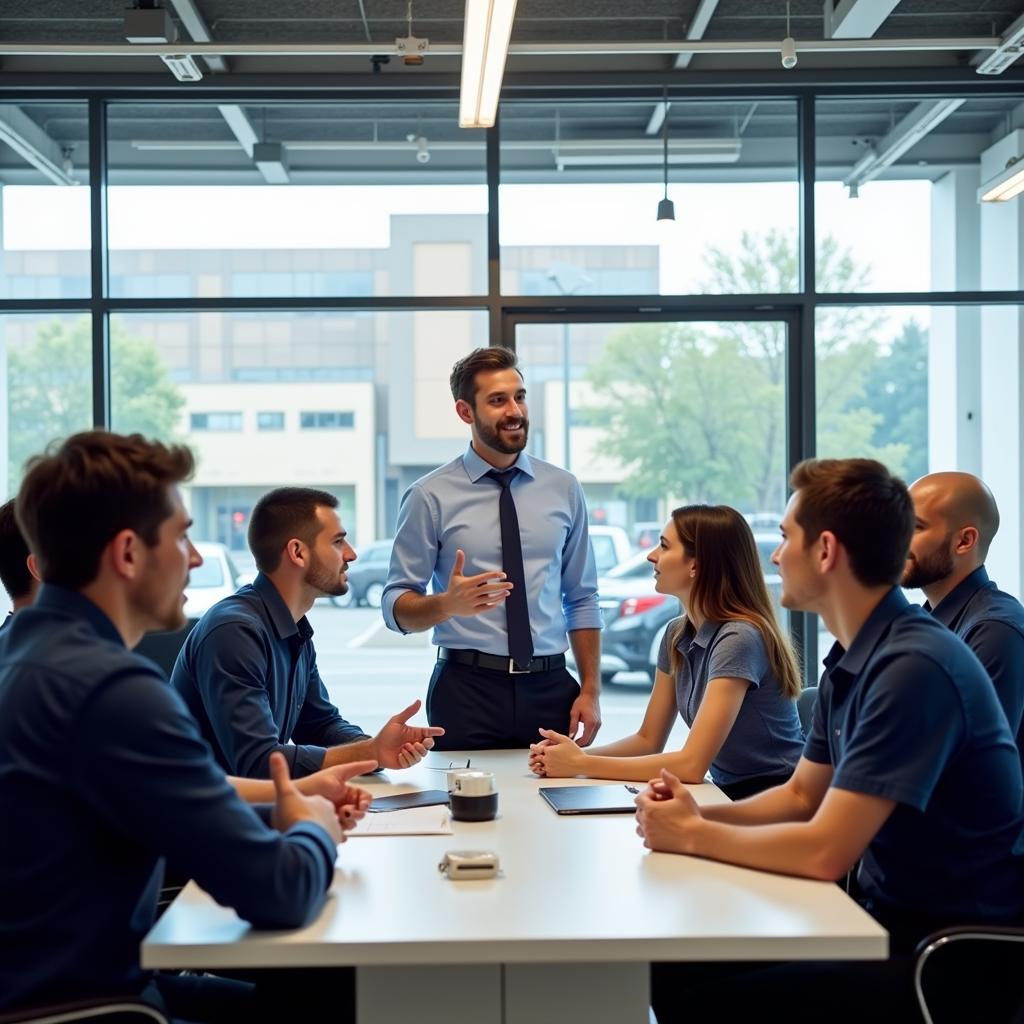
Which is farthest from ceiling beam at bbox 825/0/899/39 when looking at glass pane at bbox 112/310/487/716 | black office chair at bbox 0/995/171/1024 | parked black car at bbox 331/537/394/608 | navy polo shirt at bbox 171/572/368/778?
black office chair at bbox 0/995/171/1024

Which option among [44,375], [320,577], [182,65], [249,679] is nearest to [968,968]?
[249,679]

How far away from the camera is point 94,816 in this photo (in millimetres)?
1605

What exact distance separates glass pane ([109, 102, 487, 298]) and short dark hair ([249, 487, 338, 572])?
261cm

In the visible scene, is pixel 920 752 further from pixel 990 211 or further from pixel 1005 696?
pixel 990 211

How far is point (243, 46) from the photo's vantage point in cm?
448

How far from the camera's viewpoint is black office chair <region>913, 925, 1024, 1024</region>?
1.83 meters

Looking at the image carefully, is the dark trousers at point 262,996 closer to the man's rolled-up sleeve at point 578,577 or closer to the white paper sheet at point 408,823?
the white paper sheet at point 408,823

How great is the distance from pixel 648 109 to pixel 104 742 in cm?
450

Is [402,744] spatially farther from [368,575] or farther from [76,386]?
[76,386]

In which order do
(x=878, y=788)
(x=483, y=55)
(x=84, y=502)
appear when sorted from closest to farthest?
(x=84, y=502), (x=878, y=788), (x=483, y=55)

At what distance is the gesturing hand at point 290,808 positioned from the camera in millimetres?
1860

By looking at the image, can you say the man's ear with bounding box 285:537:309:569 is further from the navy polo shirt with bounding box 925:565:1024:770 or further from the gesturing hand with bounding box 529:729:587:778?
the navy polo shirt with bounding box 925:565:1024:770

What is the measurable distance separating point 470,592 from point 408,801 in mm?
742

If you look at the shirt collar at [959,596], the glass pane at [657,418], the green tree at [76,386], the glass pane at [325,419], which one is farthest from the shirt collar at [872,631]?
the green tree at [76,386]
